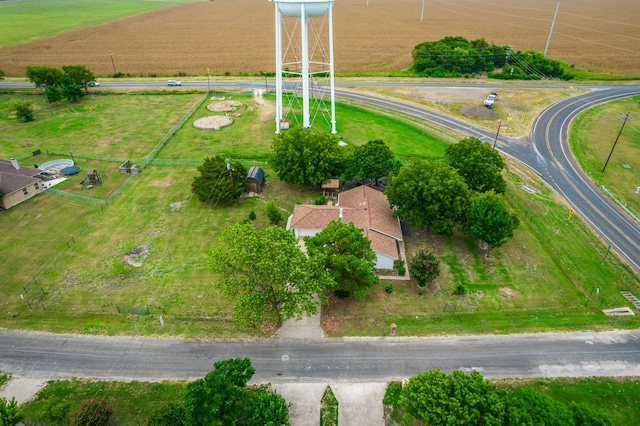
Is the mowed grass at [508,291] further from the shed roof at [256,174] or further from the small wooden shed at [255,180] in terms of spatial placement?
the shed roof at [256,174]

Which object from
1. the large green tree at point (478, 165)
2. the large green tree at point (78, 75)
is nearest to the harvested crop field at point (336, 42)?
the large green tree at point (78, 75)

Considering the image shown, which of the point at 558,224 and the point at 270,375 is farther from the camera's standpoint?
the point at 558,224

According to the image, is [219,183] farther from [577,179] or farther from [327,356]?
[577,179]

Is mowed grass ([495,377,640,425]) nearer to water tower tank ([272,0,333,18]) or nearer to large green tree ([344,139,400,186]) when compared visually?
large green tree ([344,139,400,186])

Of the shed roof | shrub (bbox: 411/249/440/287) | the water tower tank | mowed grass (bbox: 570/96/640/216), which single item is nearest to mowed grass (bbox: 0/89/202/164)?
the shed roof

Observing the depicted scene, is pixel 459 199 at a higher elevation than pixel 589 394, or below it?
higher

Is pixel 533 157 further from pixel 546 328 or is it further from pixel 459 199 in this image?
pixel 546 328

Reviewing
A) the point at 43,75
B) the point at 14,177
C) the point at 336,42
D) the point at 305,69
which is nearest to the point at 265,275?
the point at 305,69

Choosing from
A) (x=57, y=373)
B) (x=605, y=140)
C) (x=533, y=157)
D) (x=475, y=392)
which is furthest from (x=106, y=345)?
(x=605, y=140)
